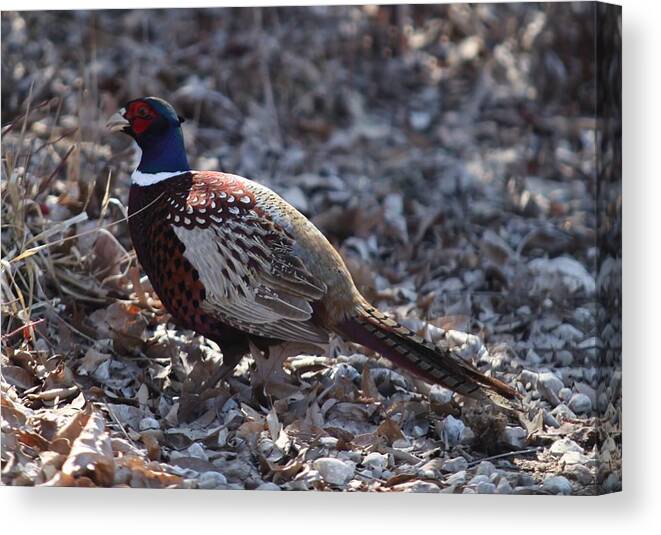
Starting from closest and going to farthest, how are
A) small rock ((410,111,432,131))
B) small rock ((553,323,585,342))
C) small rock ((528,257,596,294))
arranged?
small rock ((553,323,585,342))
small rock ((528,257,596,294))
small rock ((410,111,432,131))

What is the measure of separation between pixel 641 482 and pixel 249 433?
1.23m

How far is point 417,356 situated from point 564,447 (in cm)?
54

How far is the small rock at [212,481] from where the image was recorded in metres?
4.21

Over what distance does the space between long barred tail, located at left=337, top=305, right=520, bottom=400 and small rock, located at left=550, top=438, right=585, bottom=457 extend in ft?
0.73

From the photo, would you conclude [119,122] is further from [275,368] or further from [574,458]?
[574,458]

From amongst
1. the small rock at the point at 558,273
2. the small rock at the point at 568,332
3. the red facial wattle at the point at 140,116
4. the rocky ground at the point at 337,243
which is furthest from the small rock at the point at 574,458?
the red facial wattle at the point at 140,116

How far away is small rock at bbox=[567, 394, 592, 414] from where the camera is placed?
415 centimetres

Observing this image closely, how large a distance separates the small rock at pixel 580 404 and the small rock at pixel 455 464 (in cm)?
38

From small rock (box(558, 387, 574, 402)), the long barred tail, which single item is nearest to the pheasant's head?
the long barred tail

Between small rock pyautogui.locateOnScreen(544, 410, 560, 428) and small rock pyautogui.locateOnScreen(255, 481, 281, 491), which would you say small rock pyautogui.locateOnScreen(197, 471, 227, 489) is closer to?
small rock pyautogui.locateOnScreen(255, 481, 281, 491)

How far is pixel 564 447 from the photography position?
416cm

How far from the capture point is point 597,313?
161 inches

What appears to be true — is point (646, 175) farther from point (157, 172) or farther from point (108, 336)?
point (108, 336)

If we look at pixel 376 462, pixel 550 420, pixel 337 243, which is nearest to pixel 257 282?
pixel 376 462
